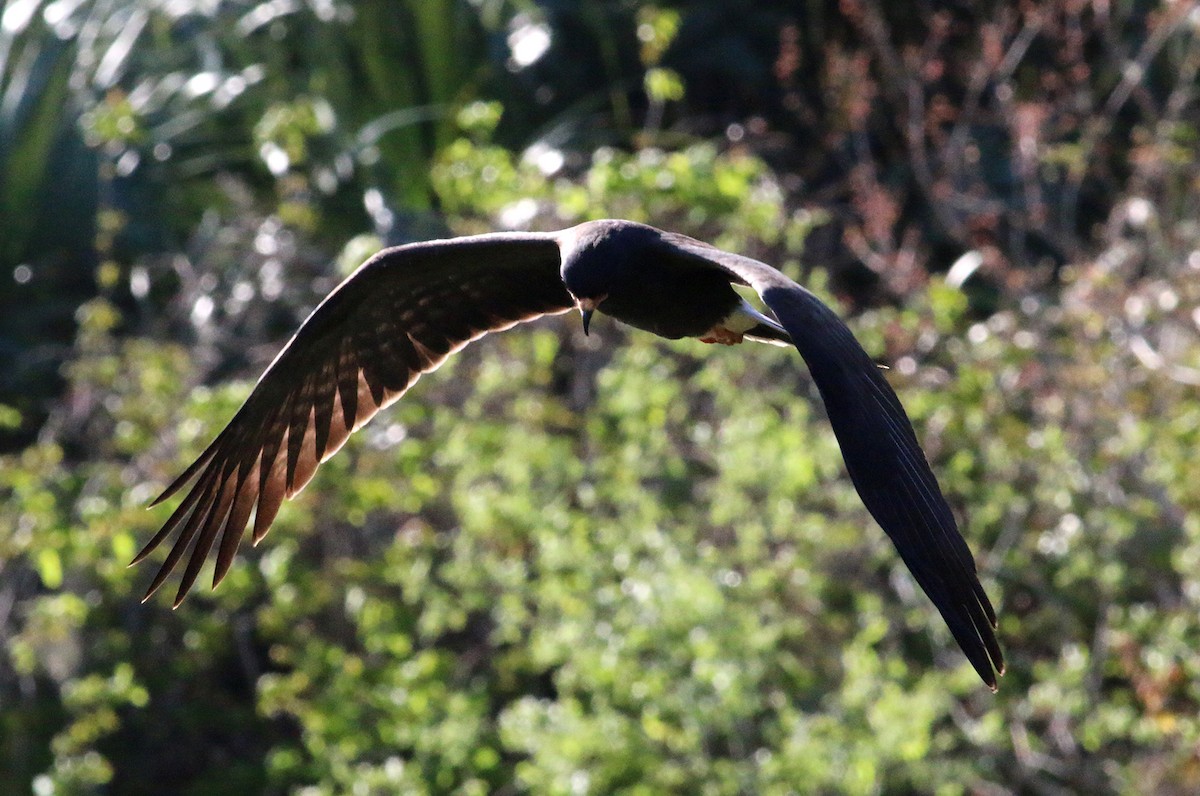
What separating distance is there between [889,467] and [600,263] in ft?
3.58

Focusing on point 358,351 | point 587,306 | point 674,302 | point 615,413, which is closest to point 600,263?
point 587,306

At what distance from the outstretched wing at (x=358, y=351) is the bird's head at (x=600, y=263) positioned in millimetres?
357

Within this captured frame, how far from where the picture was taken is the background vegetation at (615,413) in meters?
6.87

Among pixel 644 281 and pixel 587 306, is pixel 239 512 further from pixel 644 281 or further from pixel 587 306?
pixel 644 281

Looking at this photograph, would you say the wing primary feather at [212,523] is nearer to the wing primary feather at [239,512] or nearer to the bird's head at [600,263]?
the wing primary feather at [239,512]

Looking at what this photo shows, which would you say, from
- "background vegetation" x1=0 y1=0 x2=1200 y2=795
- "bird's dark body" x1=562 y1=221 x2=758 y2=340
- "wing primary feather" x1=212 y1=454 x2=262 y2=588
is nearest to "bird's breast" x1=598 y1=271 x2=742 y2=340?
"bird's dark body" x1=562 y1=221 x2=758 y2=340

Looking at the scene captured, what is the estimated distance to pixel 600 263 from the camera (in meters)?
4.36

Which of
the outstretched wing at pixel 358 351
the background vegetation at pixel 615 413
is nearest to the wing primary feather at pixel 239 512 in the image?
the outstretched wing at pixel 358 351

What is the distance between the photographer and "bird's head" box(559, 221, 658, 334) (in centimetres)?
436

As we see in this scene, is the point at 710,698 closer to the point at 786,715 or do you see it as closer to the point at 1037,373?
the point at 786,715

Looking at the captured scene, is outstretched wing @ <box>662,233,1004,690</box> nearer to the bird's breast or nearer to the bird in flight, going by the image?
the bird in flight

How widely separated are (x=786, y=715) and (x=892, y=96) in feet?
11.2

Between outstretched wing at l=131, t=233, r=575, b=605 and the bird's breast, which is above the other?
the bird's breast

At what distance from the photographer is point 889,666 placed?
6.64 meters
